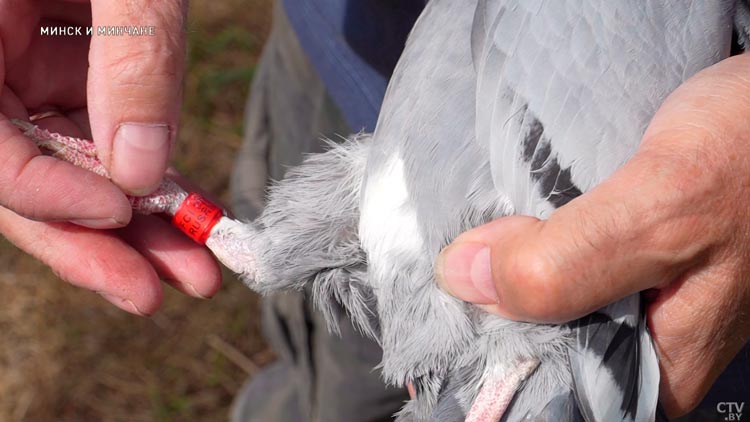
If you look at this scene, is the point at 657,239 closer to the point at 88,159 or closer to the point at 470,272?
the point at 470,272

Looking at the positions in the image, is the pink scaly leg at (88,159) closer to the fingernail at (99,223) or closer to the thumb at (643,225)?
the fingernail at (99,223)

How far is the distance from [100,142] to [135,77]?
0.49ft

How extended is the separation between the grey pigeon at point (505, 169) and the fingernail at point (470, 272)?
0.08m

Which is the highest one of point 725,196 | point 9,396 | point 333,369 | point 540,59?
point 540,59

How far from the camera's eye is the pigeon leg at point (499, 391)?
1406 mm

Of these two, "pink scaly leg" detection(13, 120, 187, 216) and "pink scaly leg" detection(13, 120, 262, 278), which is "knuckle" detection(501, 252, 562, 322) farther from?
"pink scaly leg" detection(13, 120, 187, 216)

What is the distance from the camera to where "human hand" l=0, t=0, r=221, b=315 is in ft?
4.49

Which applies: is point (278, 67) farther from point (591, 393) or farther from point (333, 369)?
point (591, 393)

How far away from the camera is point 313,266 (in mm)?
1592

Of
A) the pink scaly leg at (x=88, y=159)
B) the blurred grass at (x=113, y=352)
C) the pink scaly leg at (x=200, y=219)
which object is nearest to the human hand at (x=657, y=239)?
the pink scaly leg at (x=200, y=219)

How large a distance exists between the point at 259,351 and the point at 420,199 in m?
2.12

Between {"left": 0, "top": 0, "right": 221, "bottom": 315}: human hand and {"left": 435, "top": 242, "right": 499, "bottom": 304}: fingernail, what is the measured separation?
0.54 meters

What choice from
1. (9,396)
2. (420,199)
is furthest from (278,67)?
(9,396)

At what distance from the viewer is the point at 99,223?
1.51m
